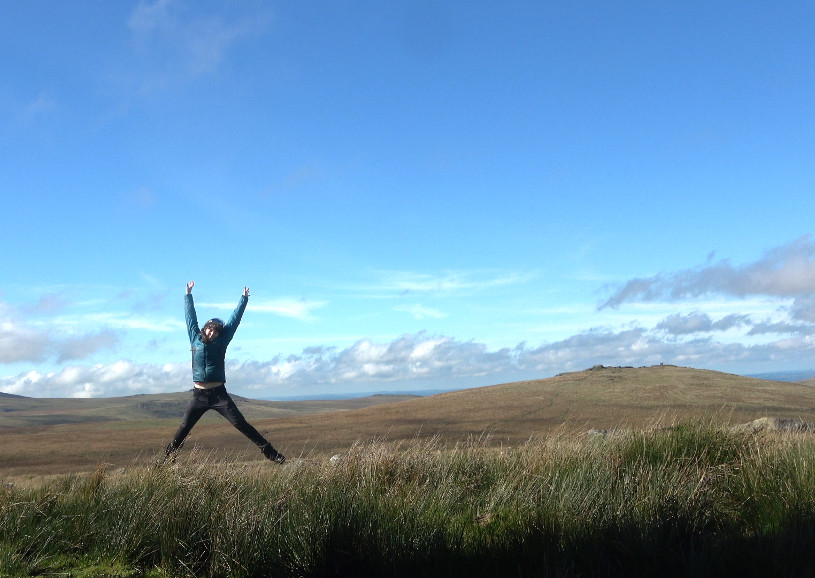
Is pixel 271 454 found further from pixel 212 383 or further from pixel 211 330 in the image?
pixel 211 330

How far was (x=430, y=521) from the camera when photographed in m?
5.39

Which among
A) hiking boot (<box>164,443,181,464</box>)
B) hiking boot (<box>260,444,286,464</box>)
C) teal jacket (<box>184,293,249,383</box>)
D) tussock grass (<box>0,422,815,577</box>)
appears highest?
teal jacket (<box>184,293,249,383</box>)

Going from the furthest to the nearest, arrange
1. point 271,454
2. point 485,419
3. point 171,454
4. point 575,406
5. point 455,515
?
point 575,406
point 485,419
point 271,454
point 171,454
point 455,515

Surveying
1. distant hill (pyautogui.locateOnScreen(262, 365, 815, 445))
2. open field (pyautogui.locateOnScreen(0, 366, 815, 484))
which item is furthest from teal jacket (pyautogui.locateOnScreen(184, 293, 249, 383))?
distant hill (pyautogui.locateOnScreen(262, 365, 815, 445))

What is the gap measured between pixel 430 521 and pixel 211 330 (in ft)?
16.3

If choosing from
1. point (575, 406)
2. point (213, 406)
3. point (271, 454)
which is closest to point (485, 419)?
point (575, 406)

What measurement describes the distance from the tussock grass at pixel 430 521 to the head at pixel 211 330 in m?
2.44

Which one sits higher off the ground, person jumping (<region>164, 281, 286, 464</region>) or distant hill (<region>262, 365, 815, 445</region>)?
person jumping (<region>164, 281, 286, 464</region>)

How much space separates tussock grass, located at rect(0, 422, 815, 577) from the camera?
4793 mm

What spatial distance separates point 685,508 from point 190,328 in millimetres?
6644

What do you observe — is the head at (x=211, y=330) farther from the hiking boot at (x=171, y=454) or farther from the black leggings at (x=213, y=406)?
the hiking boot at (x=171, y=454)

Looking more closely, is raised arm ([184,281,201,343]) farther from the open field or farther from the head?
the open field

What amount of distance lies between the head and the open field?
6075mm

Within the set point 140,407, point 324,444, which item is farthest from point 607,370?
point 140,407
